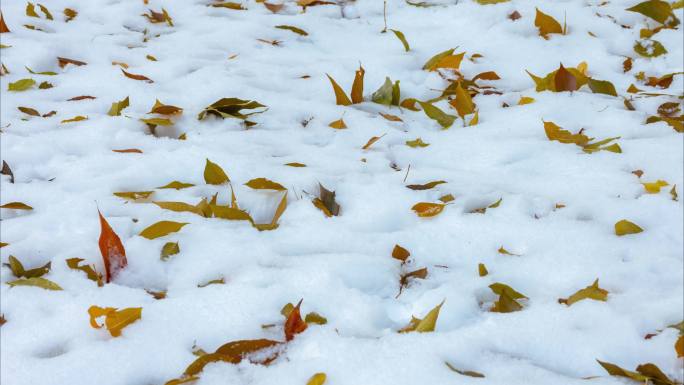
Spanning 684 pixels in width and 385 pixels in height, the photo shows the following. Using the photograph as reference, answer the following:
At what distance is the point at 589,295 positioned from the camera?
1.12 m

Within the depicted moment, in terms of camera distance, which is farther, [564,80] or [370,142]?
[564,80]

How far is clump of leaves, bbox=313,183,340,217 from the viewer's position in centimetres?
140

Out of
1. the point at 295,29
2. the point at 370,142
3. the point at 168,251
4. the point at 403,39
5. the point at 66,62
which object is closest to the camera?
the point at 168,251

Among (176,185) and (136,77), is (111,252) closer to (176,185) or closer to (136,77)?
(176,185)

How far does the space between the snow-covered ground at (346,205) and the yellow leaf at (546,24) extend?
4 cm

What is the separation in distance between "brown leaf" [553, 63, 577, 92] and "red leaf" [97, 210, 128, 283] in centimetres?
143

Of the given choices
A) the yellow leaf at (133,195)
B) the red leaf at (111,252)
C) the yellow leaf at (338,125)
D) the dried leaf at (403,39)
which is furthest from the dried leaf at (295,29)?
the red leaf at (111,252)

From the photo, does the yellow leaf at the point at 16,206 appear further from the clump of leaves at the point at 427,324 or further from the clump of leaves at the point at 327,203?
the clump of leaves at the point at 427,324

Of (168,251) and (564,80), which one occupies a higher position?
(564,80)

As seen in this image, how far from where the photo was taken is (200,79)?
2006 millimetres

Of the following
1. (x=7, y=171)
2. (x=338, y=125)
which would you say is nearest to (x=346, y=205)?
(x=338, y=125)

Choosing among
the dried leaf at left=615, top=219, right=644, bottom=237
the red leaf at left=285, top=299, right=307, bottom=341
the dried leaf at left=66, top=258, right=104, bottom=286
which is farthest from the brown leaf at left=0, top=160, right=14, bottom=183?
the dried leaf at left=615, top=219, right=644, bottom=237

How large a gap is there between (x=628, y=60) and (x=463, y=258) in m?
1.26

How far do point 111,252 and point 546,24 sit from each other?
1.83 metres
